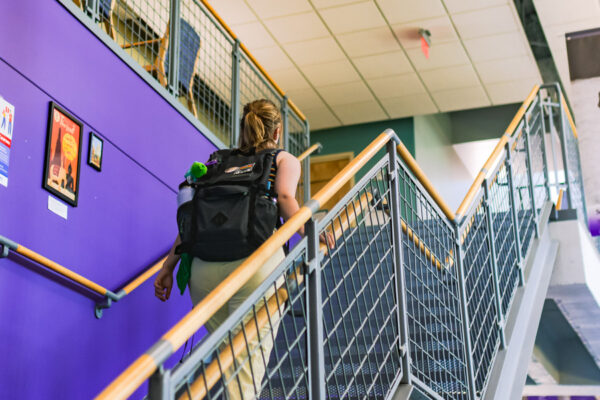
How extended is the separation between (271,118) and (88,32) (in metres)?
1.74

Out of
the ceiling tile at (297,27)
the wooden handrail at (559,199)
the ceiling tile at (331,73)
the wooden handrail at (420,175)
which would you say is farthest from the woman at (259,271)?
the ceiling tile at (331,73)

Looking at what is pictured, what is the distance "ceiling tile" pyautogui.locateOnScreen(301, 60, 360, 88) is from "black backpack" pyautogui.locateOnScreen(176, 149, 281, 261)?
6611mm

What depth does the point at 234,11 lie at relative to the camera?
7926 millimetres

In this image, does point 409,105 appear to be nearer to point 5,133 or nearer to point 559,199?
point 559,199

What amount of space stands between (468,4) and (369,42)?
121cm

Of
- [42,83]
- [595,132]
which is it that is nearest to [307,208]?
[42,83]

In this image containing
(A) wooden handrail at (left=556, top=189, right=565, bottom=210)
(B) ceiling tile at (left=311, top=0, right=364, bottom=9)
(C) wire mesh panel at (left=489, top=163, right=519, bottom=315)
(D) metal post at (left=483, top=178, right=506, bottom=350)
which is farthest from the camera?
(B) ceiling tile at (left=311, top=0, right=364, bottom=9)

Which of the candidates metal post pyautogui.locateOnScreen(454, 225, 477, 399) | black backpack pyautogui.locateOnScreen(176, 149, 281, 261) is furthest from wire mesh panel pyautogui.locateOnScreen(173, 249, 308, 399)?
metal post pyautogui.locateOnScreen(454, 225, 477, 399)

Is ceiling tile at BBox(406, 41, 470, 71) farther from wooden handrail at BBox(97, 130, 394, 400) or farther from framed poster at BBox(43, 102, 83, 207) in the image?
wooden handrail at BBox(97, 130, 394, 400)

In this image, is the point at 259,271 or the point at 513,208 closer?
the point at 259,271

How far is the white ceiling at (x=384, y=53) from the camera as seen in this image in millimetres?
7941

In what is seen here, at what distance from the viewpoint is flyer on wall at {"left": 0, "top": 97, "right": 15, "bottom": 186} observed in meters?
3.30

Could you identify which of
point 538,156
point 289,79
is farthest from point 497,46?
point 538,156

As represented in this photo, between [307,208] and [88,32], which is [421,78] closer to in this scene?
[88,32]
